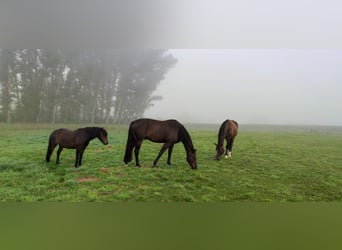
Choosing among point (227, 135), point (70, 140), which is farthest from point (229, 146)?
point (70, 140)

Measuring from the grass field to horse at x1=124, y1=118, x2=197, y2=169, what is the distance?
2.7 inches

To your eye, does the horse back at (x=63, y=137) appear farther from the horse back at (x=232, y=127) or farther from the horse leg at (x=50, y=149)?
the horse back at (x=232, y=127)

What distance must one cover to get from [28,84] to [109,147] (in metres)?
1.22

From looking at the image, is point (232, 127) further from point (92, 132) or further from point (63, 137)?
point (63, 137)

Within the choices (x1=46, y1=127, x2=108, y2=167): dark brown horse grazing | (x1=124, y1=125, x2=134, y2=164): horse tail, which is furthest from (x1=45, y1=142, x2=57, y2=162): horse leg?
(x1=124, y1=125, x2=134, y2=164): horse tail

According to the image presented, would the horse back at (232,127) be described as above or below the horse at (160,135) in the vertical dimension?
above

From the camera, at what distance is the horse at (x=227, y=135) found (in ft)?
11.5

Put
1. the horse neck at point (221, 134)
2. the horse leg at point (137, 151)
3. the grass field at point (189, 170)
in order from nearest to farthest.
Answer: the grass field at point (189, 170) < the horse leg at point (137, 151) < the horse neck at point (221, 134)

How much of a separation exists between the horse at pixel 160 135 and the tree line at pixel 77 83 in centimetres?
15

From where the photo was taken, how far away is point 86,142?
137 inches

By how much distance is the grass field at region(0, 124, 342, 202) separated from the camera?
3.26 m

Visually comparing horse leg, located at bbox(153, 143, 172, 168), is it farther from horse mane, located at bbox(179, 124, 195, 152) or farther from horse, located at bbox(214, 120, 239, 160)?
horse, located at bbox(214, 120, 239, 160)

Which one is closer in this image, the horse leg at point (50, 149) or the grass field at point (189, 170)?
the grass field at point (189, 170)

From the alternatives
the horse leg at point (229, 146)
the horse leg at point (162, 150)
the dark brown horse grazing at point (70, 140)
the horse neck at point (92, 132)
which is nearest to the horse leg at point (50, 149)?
the dark brown horse grazing at point (70, 140)
